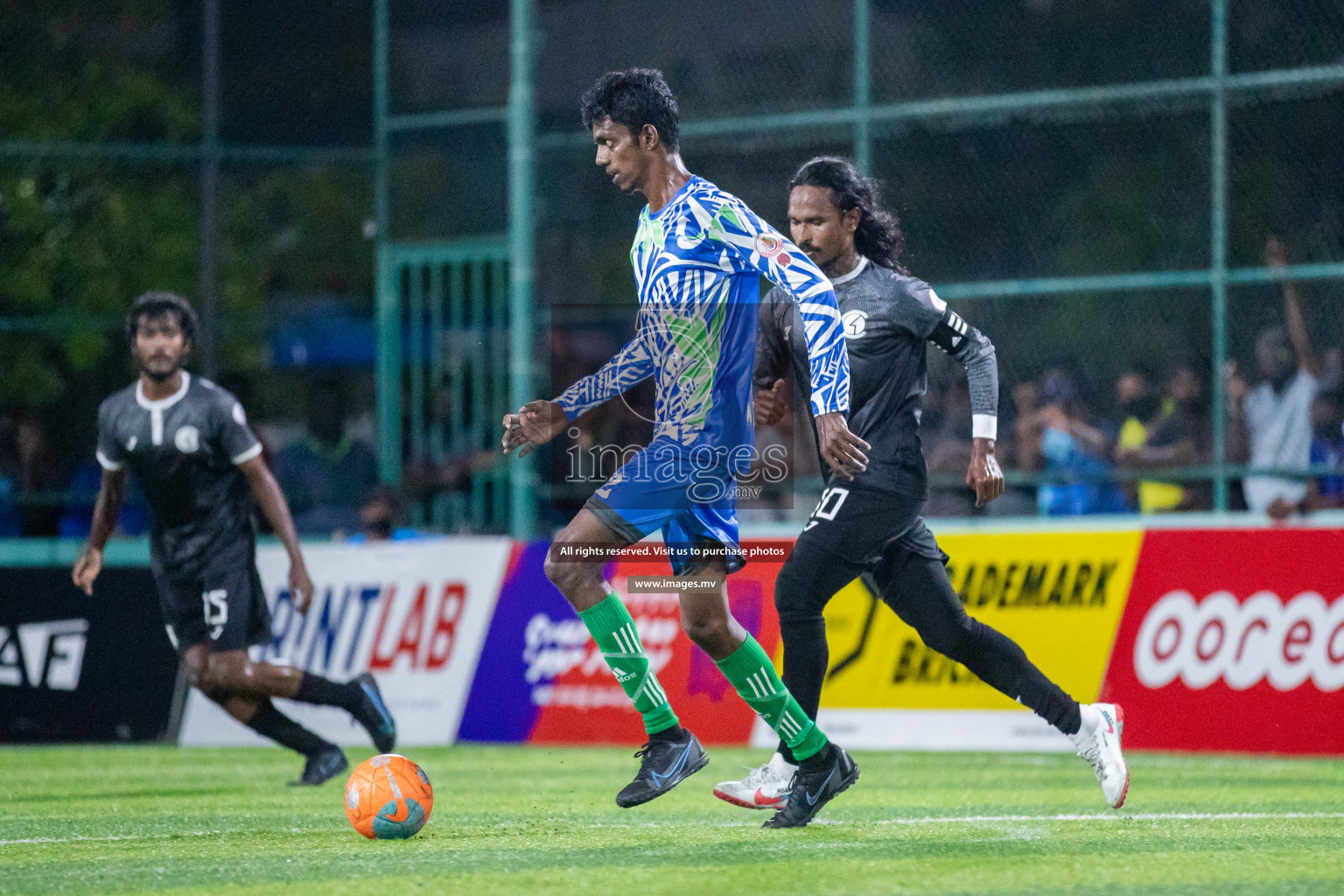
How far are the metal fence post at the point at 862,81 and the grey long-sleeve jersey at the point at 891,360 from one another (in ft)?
20.8

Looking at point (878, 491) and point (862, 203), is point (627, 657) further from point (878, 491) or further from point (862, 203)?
point (862, 203)

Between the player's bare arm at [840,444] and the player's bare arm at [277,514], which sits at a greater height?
the player's bare arm at [840,444]

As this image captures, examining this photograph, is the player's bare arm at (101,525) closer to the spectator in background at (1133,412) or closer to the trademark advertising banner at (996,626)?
the trademark advertising banner at (996,626)

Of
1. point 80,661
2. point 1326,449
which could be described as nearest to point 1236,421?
point 1326,449

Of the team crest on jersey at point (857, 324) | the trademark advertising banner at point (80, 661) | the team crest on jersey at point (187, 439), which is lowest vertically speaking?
the trademark advertising banner at point (80, 661)

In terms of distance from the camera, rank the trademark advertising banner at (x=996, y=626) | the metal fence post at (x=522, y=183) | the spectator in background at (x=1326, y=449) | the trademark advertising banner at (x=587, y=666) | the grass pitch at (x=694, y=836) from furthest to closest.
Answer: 1. the metal fence post at (x=522, y=183)
2. the spectator in background at (x=1326, y=449)
3. the trademark advertising banner at (x=587, y=666)
4. the trademark advertising banner at (x=996, y=626)
5. the grass pitch at (x=694, y=836)

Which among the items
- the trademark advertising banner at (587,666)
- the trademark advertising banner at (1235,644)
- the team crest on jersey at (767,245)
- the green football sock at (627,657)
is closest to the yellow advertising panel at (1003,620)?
the trademark advertising banner at (1235,644)

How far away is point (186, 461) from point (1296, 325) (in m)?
6.47

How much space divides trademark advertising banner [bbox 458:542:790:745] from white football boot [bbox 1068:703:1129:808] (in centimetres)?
433

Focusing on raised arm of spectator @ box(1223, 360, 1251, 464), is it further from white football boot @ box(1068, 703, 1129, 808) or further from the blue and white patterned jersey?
the blue and white patterned jersey

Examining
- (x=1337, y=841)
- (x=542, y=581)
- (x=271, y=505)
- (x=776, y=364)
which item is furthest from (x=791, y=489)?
(x=1337, y=841)

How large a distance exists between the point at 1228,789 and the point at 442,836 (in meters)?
3.52

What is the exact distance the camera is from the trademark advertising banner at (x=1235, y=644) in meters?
10.0

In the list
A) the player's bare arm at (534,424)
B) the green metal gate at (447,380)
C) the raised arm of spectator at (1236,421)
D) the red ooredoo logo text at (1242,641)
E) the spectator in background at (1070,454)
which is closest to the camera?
the player's bare arm at (534,424)
